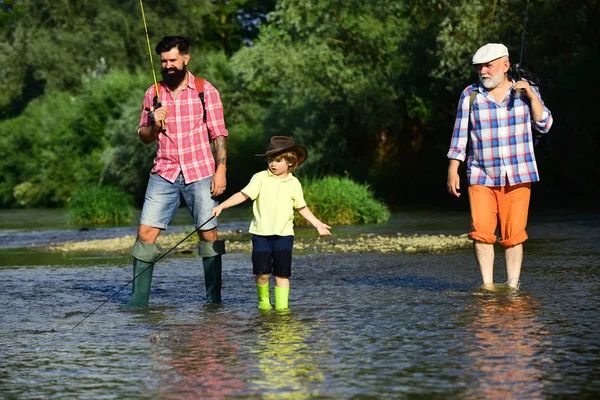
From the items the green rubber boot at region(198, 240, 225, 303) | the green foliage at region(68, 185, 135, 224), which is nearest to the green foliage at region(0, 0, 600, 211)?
the green foliage at region(68, 185, 135, 224)

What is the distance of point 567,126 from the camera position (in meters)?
33.6

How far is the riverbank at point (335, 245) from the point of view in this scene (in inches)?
636

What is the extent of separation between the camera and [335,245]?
56.6ft

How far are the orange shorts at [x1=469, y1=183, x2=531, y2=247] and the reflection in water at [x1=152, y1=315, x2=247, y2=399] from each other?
253 cm

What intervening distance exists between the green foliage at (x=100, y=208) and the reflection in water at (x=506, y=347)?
75.1 ft

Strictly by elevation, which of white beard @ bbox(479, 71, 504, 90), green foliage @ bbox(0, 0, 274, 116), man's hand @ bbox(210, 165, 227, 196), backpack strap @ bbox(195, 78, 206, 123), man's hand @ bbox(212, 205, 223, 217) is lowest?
man's hand @ bbox(212, 205, 223, 217)

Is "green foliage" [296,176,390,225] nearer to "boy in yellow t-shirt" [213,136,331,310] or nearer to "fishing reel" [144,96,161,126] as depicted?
"fishing reel" [144,96,161,126]

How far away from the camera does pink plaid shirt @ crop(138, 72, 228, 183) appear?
31.5 feet

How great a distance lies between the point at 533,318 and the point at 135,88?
49338 millimetres

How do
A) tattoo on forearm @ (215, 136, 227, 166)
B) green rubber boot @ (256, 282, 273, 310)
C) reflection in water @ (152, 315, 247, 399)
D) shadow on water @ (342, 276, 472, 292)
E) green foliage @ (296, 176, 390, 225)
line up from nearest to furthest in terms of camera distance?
reflection in water @ (152, 315, 247, 399)
green rubber boot @ (256, 282, 273, 310)
tattoo on forearm @ (215, 136, 227, 166)
shadow on water @ (342, 276, 472, 292)
green foliage @ (296, 176, 390, 225)

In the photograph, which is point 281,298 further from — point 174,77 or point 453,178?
point 174,77

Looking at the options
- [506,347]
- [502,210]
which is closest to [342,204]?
[502,210]

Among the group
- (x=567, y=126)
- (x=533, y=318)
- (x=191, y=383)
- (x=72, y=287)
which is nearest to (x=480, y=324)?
(x=533, y=318)

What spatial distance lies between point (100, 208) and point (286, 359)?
25.3 meters
